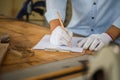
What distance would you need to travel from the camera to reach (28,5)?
2795mm

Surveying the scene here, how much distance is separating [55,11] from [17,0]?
10.3ft

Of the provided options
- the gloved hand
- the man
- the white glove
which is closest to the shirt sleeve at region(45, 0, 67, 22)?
the man

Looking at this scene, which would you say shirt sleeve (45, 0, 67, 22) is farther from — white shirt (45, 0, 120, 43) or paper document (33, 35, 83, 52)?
paper document (33, 35, 83, 52)

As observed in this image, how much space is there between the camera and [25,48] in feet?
3.73

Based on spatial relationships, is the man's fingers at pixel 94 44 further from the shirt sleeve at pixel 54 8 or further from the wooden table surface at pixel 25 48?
the shirt sleeve at pixel 54 8

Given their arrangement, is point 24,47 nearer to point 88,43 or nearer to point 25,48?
point 25,48

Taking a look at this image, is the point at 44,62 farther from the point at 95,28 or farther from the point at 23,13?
the point at 23,13

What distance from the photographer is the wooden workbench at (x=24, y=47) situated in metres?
0.93

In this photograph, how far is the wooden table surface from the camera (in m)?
0.93

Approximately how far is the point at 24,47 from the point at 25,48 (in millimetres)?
19

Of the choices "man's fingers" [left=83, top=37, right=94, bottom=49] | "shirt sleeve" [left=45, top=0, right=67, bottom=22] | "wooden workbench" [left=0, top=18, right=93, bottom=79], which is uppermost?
"shirt sleeve" [left=45, top=0, right=67, bottom=22]

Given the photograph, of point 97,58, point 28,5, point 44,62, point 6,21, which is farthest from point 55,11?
point 28,5

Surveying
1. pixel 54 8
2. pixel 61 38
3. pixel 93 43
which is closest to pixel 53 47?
pixel 61 38

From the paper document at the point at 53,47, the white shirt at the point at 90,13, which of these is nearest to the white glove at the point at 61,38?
the paper document at the point at 53,47
